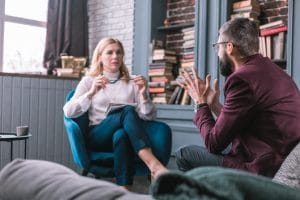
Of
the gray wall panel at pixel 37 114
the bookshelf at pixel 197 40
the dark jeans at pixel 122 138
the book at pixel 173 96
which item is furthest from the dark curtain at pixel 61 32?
the dark jeans at pixel 122 138

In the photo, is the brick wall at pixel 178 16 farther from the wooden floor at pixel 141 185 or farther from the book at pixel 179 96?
the wooden floor at pixel 141 185

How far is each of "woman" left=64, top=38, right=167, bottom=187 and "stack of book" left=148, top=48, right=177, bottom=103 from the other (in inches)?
36.6

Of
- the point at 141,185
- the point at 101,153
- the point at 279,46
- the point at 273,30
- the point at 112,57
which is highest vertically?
the point at 273,30

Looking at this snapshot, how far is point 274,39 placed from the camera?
135 inches

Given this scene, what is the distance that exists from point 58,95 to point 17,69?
24.4 inches

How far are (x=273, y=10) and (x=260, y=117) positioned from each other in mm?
1987

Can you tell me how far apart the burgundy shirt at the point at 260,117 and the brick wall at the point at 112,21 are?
2776 millimetres

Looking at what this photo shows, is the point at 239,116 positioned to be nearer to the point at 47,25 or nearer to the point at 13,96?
the point at 13,96

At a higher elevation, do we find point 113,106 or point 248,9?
point 248,9

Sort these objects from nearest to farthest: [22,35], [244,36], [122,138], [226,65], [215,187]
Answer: [215,187]
[244,36]
[226,65]
[122,138]
[22,35]

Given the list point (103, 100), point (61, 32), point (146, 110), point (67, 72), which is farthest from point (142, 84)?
point (61, 32)

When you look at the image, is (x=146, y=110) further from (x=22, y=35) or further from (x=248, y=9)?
(x=22, y=35)

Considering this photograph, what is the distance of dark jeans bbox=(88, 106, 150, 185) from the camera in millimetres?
2678

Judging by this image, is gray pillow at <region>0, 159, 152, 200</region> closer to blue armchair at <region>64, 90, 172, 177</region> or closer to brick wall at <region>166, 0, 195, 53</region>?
blue armchair at <region>64, 90, 172, 177</region>
